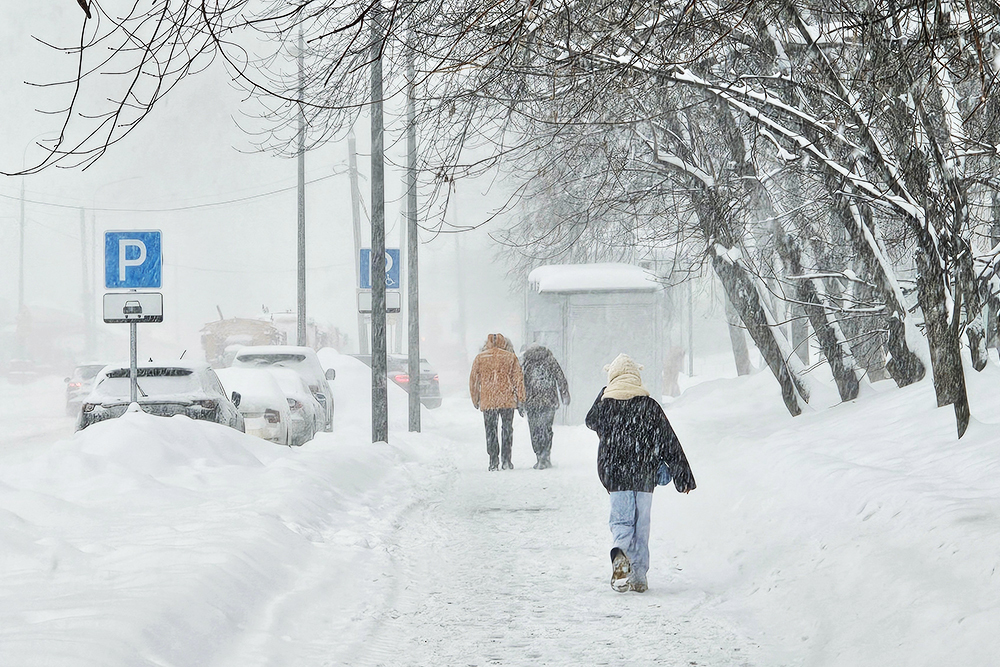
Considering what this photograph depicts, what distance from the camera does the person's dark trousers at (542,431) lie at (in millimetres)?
13562

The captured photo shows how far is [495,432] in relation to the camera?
1379 centimetres

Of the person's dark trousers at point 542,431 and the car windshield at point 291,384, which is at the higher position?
the car windshield at point 291,384

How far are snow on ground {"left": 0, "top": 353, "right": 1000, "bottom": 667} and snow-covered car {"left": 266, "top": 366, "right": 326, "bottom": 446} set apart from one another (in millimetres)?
4258

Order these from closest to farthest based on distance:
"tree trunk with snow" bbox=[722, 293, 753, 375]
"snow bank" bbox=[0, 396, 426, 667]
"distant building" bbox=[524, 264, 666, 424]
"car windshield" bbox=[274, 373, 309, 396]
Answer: "snow bank" bbox=[0, 396, 426, 667] < "car windshield" bbox=[274, 373, 309, 396] < "distant building" bbox=[524, 264, 666, 424] < "tree trunk with snow" bbox=[722, 293, 753, 375]

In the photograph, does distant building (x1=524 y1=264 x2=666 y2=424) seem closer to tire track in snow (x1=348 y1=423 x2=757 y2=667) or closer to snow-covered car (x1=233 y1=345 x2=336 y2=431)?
snow-covered car (x1=233 y1=345 x2=336 y2=431)

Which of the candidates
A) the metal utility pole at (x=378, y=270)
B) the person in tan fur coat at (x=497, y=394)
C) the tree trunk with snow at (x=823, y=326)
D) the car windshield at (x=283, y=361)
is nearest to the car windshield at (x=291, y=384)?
the car windshield at (x=283, y=361)

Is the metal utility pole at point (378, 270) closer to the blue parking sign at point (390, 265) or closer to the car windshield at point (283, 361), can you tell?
the blue parking sign at point (390, 265)

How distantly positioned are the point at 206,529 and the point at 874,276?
7.40m

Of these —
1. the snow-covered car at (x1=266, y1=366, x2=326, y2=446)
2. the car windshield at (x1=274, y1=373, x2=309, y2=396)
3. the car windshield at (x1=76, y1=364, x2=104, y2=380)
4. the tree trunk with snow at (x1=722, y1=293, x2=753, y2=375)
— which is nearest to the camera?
the snow-covered car at (x1=266, y1=366, x2=326, y2=446)

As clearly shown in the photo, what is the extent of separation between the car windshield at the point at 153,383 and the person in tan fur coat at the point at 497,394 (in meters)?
3.42

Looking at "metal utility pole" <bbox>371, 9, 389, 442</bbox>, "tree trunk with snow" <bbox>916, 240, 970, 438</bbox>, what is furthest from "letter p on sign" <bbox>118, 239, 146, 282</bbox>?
"tree trunk with snow" <bbox>916, 240, 970, 438</bbox>

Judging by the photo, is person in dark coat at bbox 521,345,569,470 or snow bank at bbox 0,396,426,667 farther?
person in dark coat at bbox 521,345,569,470

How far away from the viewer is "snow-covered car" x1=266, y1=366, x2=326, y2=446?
16.0 meters

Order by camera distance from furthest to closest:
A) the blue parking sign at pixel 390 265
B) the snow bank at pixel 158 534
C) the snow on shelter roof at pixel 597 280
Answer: the snow on shelter roof at pixel 597 280 → the blue parking sign at pixel 390 265 → the snow bank at pixel 158 534
